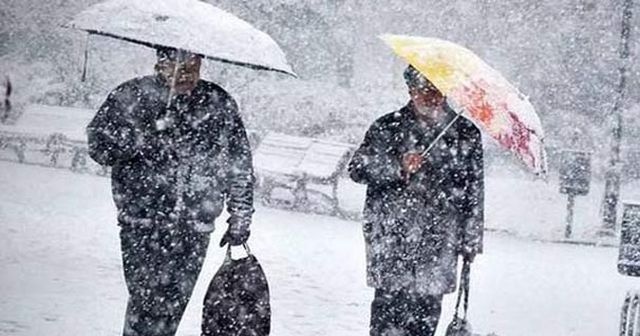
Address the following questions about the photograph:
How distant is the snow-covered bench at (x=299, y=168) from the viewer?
43.9ft

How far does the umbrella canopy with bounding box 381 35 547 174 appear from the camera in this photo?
473 centimetres

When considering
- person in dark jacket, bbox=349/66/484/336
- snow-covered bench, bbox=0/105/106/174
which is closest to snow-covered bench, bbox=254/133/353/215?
snow-covered bench, bbox=0/105/106/174

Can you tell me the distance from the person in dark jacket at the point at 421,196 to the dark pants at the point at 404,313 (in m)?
0.05

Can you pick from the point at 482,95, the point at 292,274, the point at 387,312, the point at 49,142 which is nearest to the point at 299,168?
the point at 49,142

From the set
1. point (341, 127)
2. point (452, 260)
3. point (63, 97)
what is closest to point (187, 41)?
point (452, 260)

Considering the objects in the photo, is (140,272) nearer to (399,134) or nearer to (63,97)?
(399,134)

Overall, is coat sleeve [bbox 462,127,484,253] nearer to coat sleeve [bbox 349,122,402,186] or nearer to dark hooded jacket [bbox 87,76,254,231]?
coat sleeve [bbox 349,122,402,186]

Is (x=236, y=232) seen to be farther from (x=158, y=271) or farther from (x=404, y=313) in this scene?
(x=404, y=313)

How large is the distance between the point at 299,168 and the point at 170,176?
891 centimetres

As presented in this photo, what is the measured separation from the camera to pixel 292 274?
8922mm

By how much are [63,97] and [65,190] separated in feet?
25.8

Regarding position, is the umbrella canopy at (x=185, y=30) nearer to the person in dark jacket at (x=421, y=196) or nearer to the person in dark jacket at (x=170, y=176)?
the person in dark jacket at (x=170, y=176)

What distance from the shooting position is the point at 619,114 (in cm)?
1313

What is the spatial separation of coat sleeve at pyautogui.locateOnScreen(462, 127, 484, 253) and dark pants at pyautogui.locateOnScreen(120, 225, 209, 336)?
4.02 ft
